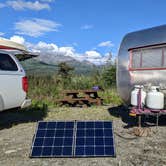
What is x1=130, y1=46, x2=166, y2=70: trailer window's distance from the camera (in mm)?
9375

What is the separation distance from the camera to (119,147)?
719cm

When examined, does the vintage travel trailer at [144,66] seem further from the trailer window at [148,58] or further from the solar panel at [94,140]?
the solar panel at [94,140]

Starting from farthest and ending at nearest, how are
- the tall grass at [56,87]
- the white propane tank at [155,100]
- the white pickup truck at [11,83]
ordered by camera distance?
the tall grass at [56,87] < the white propane tank at [155,100] < the white pickup truck at [11,83]

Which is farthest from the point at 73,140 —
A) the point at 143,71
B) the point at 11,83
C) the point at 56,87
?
the point at 56,87

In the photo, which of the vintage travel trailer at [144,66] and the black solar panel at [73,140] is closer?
the black solar panel at [73,140]

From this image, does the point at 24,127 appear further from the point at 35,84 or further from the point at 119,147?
the point at 35,84

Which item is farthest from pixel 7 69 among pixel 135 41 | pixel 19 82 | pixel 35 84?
pixel 35 84

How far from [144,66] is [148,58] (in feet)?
0.87

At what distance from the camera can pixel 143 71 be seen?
980 centimetres

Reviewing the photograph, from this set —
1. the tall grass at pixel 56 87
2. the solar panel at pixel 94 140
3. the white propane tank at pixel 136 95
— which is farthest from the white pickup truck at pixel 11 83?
the tall grass at pixel 56 87

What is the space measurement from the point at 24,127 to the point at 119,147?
347 centimetres

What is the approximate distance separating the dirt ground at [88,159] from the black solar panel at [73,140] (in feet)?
0.46

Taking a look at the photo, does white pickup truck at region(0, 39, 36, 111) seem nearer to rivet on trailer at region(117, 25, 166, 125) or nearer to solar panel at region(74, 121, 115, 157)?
solar panel at region(74, 121, 115, 157)

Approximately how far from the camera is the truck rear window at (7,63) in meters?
8.77
